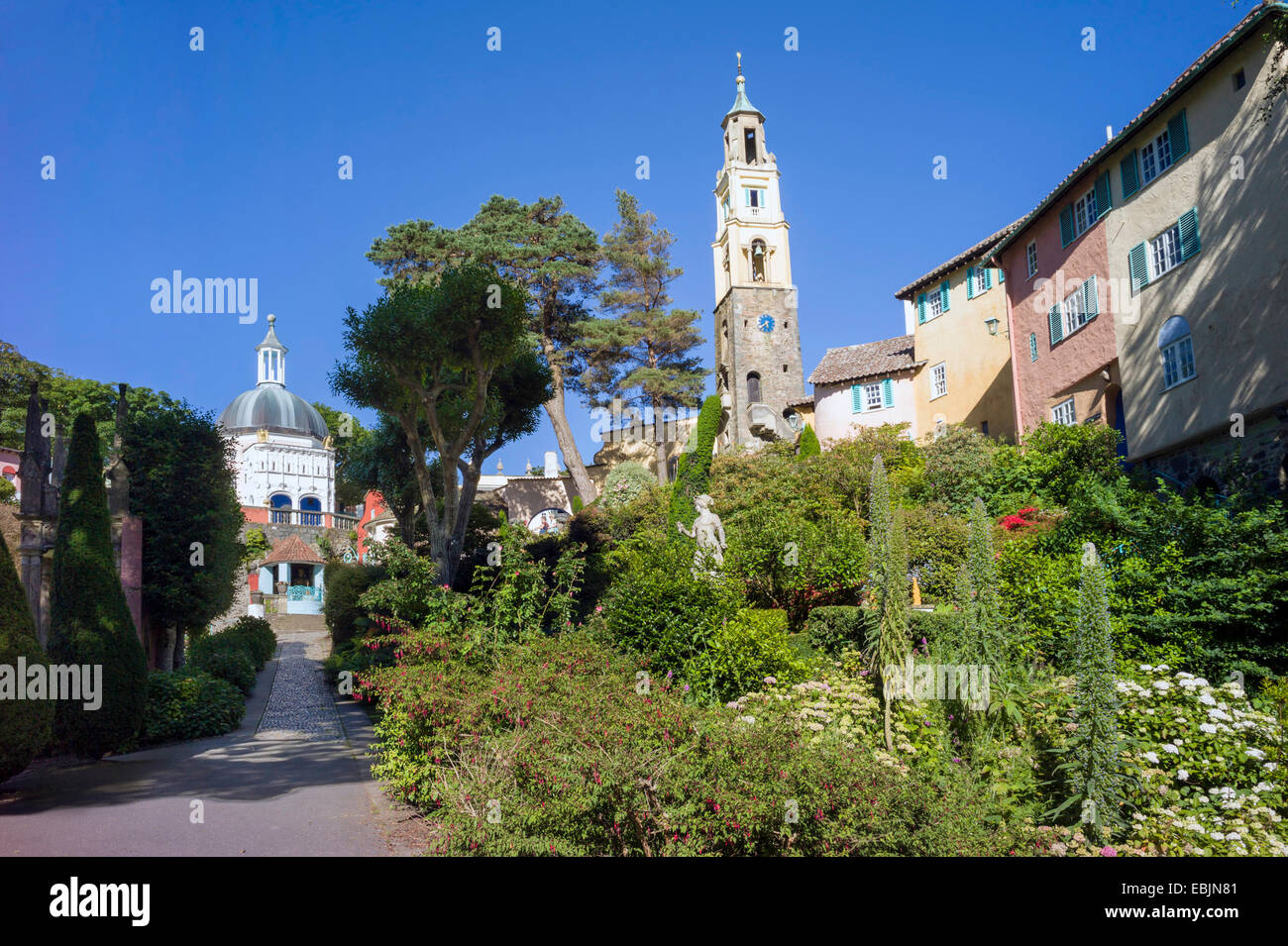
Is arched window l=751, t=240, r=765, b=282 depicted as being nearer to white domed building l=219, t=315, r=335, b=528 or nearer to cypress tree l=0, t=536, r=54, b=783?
white domed building l=219, t=315, r=335, b=528

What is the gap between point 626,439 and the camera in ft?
163

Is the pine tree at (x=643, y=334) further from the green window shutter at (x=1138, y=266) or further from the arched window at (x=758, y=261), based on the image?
the green window shutter at (x=1138, y=266)

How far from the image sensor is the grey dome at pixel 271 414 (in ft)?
228

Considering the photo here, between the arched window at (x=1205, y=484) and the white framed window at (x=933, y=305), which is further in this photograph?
the white framed window at (x=933, y=305)

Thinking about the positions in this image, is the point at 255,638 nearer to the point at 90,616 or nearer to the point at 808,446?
the point at 90,616

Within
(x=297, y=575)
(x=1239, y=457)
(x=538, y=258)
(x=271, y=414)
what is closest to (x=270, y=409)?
(x=271, y=414)

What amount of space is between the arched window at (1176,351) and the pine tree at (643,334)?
26038 millimetres

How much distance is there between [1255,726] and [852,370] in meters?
30.2

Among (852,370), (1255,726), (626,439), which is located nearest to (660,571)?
(1255,726)

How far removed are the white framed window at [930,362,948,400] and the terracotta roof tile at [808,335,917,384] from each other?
110 cm

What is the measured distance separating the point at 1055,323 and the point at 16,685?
23324 millimetres

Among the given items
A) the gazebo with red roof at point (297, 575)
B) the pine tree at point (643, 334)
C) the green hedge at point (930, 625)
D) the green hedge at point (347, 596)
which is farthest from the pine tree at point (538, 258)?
the green hedge at point (930, 625)

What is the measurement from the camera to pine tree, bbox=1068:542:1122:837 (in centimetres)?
749
